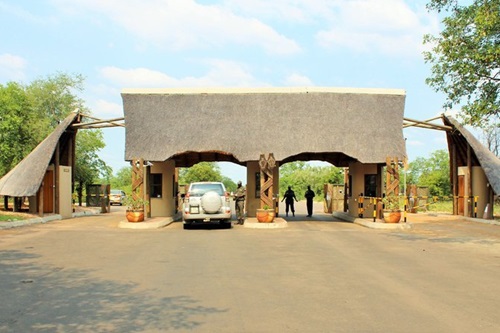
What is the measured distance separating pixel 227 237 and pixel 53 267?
7.92 m

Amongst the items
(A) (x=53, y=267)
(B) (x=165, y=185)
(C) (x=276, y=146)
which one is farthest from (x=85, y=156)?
(A) (x=53, y=267)

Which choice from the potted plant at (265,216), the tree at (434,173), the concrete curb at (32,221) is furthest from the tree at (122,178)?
the potted plant at (265,216)

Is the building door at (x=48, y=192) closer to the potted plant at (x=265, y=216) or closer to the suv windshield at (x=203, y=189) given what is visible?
the suv windshield at (x=203, y=189)

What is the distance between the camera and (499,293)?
8.83 metres

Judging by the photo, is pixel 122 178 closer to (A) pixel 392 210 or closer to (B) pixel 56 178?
(B) pixel 56 178

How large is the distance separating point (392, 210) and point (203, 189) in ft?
26.6

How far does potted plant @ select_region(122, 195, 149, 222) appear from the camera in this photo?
23547 mm

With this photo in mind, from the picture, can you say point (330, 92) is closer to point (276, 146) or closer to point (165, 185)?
point (276, 146)

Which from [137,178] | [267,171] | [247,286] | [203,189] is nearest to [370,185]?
[267,171]

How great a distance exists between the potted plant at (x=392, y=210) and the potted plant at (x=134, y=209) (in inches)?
411

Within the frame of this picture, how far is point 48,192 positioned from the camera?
97.6 feet

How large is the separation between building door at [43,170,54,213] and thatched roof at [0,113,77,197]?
67.1 inches

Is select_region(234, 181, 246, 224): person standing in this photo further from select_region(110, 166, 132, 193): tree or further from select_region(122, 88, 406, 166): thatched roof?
select_region(110, 166, 132, 193): tree

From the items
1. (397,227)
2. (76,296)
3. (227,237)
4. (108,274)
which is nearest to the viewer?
(76,296)
